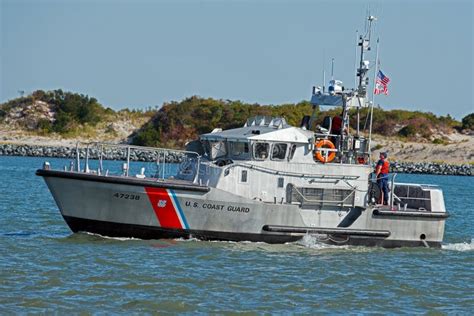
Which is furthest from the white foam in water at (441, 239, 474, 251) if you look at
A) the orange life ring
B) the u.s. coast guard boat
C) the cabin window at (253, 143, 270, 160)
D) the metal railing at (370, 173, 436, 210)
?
the cabin window at (253, 143, 270, 160)

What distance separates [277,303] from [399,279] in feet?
12.1

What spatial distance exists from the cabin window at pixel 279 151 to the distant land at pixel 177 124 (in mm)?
46461

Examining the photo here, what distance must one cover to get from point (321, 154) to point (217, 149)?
235 centimetres

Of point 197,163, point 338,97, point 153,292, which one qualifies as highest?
point 338,97

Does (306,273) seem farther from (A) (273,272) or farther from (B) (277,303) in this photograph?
(B) (277,303)

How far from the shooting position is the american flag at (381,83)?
22.9m

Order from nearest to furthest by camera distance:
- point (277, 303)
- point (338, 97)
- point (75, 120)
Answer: point (277, 303), point (338, 97), point (75, 120)

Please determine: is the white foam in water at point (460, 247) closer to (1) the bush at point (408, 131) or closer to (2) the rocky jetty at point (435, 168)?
(2) the rocky jetty at point (435, 168)

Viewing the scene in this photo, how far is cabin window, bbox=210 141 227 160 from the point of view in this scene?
72.2ft

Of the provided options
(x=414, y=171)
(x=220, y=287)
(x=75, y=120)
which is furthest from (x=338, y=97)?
(x=75, y=120)

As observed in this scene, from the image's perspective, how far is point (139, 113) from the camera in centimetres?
8106

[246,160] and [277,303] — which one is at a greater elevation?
[246,160]

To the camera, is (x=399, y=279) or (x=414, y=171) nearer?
(x=399, y=279)

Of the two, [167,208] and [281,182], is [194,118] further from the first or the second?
[167,208]
